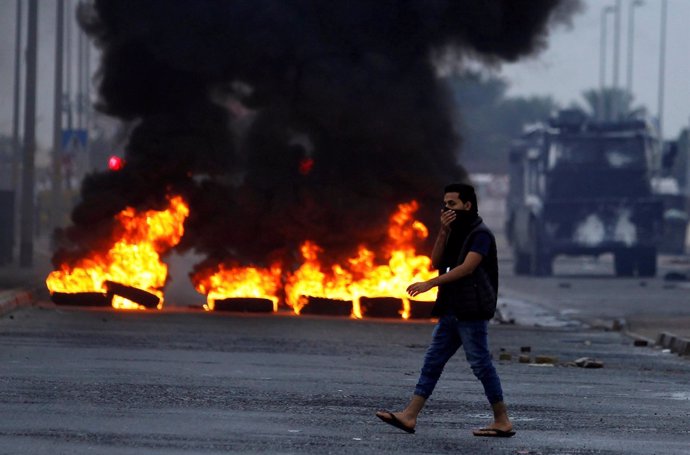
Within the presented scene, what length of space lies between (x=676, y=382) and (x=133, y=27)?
41.6 feet

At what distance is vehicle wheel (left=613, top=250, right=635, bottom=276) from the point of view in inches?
1731

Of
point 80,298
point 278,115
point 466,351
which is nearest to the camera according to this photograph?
point 466,351

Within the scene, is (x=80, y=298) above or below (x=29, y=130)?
below

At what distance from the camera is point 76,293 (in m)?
23.5

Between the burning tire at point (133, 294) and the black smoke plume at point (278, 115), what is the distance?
97 cm

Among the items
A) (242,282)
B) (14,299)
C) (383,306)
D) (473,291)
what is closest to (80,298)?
(14,299)

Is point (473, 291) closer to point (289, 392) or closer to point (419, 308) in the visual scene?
point (289, 392)

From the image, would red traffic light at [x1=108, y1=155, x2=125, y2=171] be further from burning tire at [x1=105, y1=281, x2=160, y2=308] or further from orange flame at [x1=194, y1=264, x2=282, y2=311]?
burning tire at [x1=105, y1=281, x2=160, y2=308]

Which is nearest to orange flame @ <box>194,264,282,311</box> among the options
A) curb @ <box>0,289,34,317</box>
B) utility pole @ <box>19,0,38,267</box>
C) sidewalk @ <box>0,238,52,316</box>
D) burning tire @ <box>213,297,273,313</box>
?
burning tire @ <box>213,297,273,313</box>

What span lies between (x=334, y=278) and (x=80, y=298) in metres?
3.37

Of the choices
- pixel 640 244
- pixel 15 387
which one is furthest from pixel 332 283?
pixel 640 244

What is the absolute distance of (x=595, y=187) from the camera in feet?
137

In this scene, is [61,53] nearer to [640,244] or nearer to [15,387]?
[640,244]

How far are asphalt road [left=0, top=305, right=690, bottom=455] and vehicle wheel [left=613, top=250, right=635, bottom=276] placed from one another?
901 inches
